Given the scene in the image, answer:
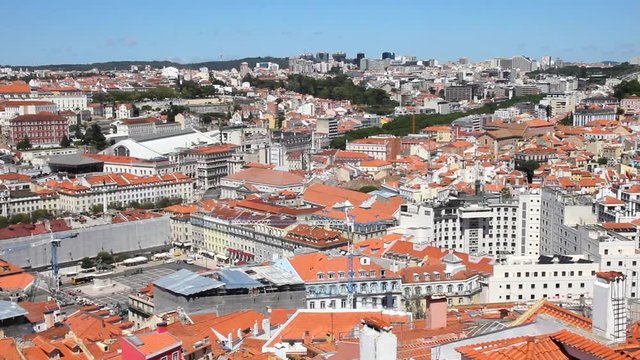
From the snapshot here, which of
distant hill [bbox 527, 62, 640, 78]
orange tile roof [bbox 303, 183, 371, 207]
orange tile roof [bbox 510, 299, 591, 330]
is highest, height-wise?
distant hill [bbox 527, 62, 640, 78]

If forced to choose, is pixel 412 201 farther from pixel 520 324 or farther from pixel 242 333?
pixel 520 324

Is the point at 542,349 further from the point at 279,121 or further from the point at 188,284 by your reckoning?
the point at 279,121

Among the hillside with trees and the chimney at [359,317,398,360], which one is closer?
the chimney at [359,317,398,360]

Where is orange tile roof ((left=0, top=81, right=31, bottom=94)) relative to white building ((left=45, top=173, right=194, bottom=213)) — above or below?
above

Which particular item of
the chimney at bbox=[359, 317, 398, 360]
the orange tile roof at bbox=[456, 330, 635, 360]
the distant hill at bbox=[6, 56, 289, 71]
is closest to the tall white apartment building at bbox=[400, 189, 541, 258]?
the chimney at bbox=[359, 317, 398, 360]

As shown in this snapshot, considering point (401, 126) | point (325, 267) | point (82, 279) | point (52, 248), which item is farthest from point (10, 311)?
point (401, 126)

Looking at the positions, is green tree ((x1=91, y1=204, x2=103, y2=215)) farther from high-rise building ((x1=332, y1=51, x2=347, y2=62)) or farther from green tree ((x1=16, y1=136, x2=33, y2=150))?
high-rise building ((x1=332, y1=51, x2=347, y2=62))

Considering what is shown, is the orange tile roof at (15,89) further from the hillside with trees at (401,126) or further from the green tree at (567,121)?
the green tree at (567,121)
